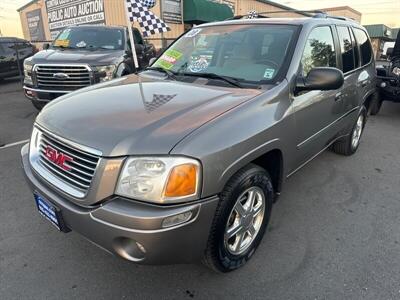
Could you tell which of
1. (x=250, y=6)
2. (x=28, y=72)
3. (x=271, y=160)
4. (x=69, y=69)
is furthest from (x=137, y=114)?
(x=250, y=6)

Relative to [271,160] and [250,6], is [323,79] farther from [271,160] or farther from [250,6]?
[250,6]

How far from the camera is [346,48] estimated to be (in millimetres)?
3771

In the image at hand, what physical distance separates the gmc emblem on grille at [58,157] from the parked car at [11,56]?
402 inches

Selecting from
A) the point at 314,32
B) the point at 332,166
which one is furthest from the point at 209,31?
the point at 332,166

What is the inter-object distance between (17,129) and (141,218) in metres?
5.13

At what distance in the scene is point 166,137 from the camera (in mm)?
1834

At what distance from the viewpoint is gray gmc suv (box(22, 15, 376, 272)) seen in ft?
5.84

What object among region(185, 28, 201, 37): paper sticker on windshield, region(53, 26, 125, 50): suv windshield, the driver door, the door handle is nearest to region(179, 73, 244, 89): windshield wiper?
the driver door

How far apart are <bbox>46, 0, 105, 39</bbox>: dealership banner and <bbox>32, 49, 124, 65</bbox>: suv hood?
44.7 feet

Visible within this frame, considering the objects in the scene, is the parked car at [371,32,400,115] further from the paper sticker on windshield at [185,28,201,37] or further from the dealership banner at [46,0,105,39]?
the dealership banner at [46,0,105,39]

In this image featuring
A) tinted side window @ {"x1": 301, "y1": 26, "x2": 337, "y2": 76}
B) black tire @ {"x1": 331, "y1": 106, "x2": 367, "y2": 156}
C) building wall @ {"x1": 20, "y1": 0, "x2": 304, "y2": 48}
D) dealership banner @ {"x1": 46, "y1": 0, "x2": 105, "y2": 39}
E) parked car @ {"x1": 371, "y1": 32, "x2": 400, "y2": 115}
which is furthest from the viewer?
dealership banner @ {"x1": 46, "y1": 0, "x2": 105, "y2": 39}

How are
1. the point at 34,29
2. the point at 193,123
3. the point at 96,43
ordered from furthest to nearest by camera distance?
the point at 34,29
the point at 96,43
the point at 193,123

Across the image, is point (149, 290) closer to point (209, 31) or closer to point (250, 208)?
point (250, 208)

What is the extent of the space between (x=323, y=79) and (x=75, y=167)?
187 centimetres
